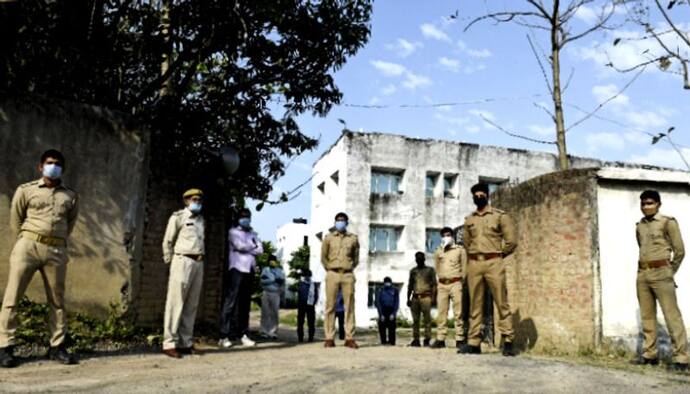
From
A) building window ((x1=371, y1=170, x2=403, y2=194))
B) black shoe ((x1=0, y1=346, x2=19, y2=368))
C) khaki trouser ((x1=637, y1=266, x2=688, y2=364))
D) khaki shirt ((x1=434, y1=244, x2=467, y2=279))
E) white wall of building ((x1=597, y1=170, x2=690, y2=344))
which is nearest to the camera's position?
black shoe ((x1=0, y1=346, x2=19, y2=368))

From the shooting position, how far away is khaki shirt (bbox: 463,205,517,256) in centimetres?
704

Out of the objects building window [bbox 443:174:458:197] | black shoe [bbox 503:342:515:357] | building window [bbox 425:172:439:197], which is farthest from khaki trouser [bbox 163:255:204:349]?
building window [bbox 443:174:458:197]

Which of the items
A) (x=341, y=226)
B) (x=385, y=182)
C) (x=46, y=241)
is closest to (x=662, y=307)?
(x=341, y=226)

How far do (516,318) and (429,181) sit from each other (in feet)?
64.5

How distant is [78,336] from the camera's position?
6.96m

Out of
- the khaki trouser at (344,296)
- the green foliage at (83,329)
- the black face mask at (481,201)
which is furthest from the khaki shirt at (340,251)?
the green foliage at (83,329)

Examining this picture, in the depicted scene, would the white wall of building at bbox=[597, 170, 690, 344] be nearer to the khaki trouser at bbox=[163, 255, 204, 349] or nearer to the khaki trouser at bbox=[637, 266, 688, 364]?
the khaki trouser at bbox=[637, 266, 688, 364]

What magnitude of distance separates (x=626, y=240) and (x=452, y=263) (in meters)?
2.42

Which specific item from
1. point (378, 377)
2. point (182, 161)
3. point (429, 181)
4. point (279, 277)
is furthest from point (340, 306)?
point (429, 181)

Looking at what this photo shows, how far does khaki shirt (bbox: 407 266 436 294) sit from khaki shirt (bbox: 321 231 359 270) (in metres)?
2.13

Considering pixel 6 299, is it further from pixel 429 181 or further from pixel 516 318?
pixel 429 181

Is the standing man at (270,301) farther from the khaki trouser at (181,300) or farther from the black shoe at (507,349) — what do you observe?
the black shoe at (507,349)

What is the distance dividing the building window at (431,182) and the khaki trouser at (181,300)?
22.0 metres

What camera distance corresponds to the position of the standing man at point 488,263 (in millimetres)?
6938
